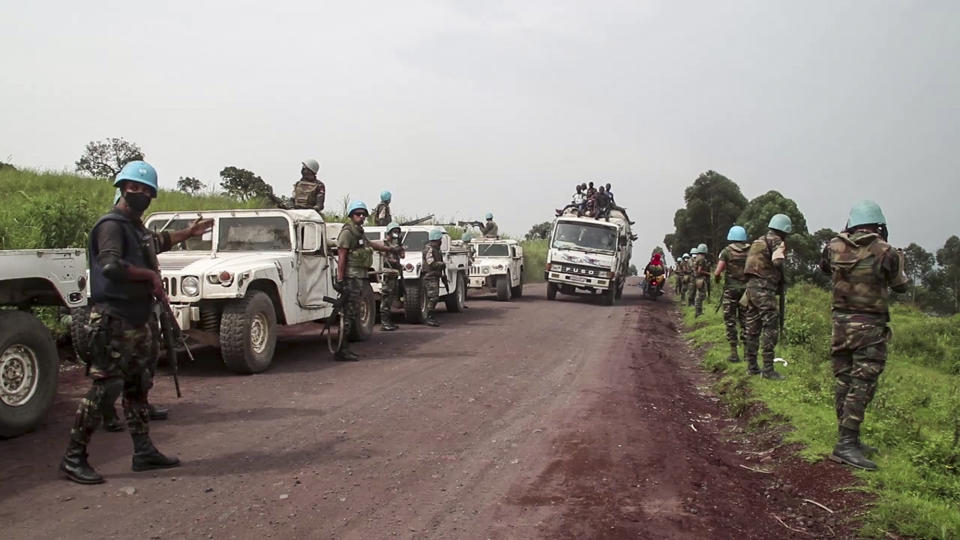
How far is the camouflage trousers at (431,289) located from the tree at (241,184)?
5859mm

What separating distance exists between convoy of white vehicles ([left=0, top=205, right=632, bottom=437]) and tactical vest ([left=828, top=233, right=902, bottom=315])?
5.94m

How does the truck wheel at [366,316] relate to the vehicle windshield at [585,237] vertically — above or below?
below

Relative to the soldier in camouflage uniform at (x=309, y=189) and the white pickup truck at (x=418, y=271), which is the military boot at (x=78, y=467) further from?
the white pickup truck at (x=418, y=271)

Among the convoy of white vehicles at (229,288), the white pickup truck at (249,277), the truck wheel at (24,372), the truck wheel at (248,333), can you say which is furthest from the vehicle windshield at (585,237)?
the truck wheel at (24,372)

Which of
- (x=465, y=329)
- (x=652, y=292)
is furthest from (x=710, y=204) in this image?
(x=465, y=329)

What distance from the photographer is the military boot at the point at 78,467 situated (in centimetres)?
459

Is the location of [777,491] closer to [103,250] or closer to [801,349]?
[103,250]

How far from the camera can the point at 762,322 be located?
348 inches

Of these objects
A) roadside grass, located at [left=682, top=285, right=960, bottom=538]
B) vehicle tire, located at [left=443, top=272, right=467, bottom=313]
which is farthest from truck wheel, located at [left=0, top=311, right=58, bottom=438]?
vehicle tire, located at [left=443, top=272, right=467, bottom=313]

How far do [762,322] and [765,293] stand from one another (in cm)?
36

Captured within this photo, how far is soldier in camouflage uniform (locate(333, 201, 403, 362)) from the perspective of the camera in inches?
377

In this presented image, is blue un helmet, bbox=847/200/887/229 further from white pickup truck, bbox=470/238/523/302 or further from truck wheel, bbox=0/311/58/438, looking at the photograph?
white pickup truck, bbox=470/238/523/302

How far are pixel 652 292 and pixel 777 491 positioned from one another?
19432 mm

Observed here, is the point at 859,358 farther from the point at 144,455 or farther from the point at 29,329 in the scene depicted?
the point at 29,329
